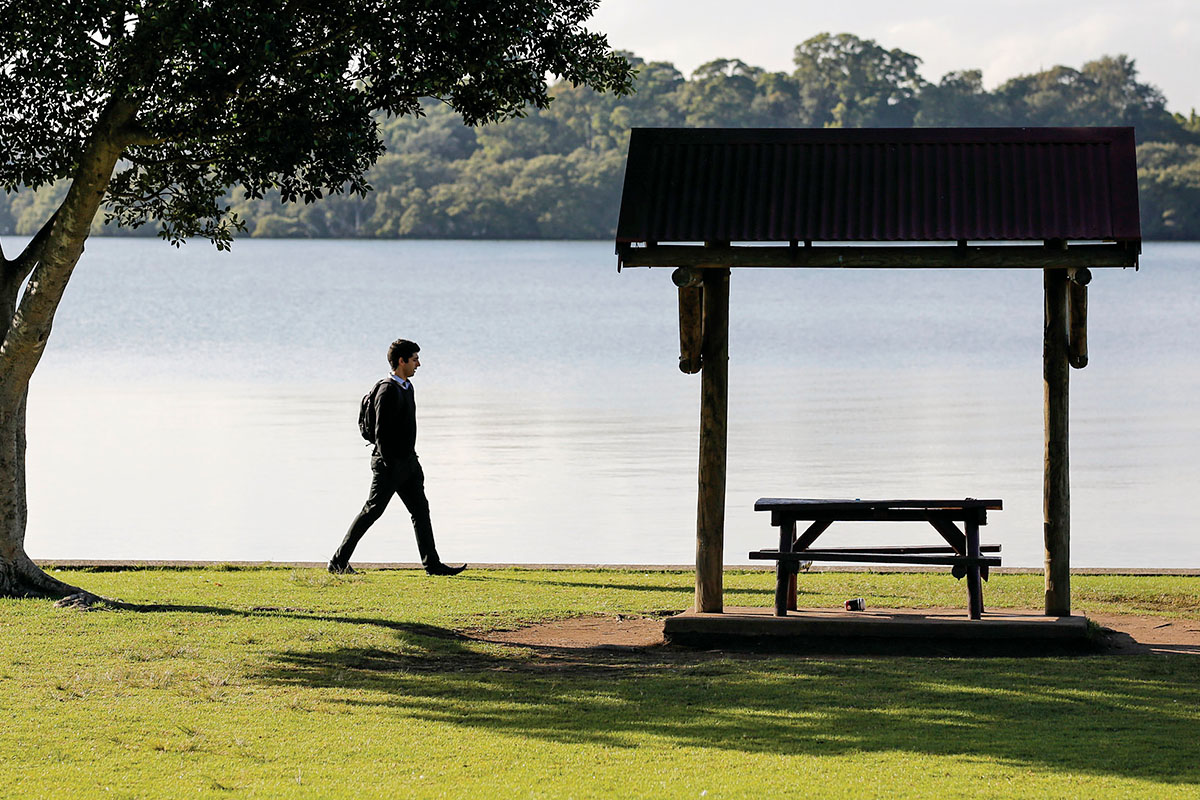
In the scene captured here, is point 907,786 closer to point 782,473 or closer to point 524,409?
point 782,473

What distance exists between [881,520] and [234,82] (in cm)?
469

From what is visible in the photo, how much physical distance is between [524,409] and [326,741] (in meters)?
22.9

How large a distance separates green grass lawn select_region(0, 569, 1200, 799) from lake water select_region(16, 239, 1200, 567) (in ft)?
19.1

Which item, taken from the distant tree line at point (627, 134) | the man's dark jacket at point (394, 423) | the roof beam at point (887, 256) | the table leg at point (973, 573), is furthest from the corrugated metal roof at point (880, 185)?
the distant tree line at point (627, 134)

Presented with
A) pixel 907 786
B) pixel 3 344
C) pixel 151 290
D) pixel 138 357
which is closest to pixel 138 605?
pixel 3 344

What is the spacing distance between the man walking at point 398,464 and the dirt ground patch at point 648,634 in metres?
2.04

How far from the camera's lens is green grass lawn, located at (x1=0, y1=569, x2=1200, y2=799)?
6483mm

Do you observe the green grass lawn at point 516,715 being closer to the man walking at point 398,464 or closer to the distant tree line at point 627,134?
the man walking at point 398,464

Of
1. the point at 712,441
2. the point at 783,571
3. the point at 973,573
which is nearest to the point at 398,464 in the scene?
the point at 712,441

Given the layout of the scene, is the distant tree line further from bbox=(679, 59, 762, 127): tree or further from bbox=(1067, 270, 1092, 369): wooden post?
bbox=(1067, 270, 1092, 369): wooden post

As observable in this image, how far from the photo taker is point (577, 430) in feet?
85.3

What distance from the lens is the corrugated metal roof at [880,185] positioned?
30.3ft

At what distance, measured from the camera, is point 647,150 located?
9.70 metres

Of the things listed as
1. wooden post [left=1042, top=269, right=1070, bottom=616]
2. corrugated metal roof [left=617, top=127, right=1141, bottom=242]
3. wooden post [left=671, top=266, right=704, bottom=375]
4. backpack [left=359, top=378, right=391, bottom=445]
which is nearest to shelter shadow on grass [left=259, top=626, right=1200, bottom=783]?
wooden post [left=1042, top=269, right=1070, bottom=616]
